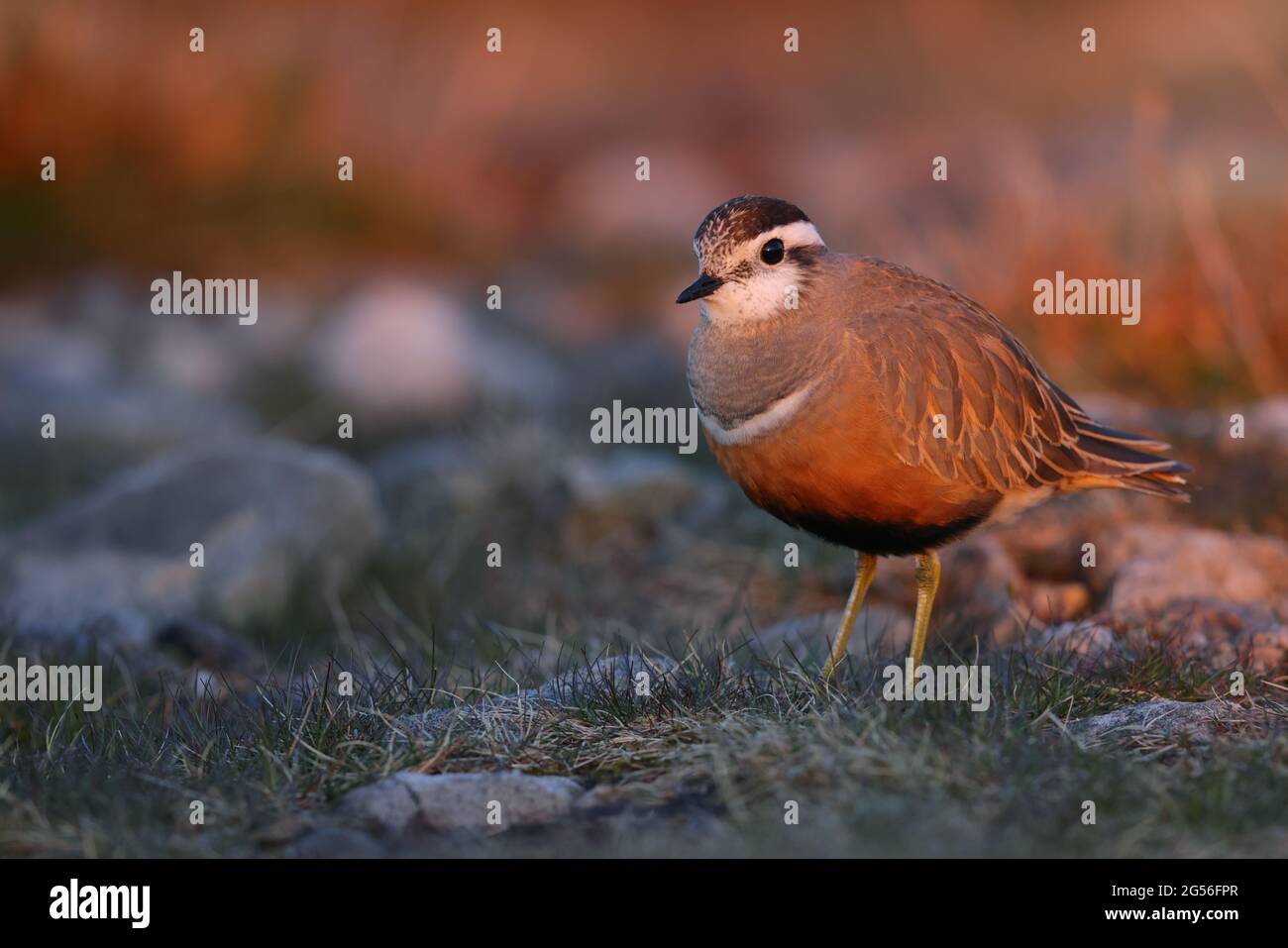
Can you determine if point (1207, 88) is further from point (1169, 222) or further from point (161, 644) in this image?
point (161, 644)

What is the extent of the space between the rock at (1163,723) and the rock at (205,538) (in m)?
4.81

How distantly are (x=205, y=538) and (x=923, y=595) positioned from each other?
4308 millimetres

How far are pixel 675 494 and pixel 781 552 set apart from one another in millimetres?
1097

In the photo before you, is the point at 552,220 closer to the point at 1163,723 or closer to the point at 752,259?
the point at 752,259

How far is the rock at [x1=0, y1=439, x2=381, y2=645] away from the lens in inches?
328

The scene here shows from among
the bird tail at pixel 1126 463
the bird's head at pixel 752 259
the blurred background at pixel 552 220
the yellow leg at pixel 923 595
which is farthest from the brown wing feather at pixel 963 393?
the blurred background at pixel 552 220

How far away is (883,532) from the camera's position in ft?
20.1

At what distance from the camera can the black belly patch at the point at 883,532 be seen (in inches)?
239

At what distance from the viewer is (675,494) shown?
31.0 ft

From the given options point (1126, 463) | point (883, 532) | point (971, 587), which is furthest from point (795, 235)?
point (971, 587)

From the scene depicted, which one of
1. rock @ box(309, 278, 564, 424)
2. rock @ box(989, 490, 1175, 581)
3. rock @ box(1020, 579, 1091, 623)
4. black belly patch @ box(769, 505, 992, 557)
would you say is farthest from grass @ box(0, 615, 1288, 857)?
rock @ box(309, 278, 564, 424)

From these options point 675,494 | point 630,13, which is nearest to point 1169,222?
point 675,494
